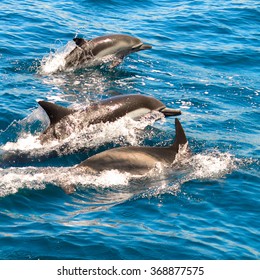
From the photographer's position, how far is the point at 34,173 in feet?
46.6

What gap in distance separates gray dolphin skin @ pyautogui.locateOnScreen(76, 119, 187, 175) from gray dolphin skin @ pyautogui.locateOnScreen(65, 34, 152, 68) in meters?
8.90

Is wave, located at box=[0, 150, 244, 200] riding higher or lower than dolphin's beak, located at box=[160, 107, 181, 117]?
lower

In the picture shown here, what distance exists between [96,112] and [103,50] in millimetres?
6906

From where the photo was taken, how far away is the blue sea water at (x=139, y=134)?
11.8m

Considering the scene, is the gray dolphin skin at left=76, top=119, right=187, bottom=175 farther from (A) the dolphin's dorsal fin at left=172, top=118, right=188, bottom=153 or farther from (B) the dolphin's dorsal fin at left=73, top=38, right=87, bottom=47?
(B) the dolphin's dorsal fin at left=73, top=38, right=87, bottom=47

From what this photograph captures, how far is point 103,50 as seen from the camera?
24.0 meters

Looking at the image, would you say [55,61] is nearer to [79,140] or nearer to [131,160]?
[79,140]

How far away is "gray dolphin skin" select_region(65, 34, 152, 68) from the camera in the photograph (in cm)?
2341

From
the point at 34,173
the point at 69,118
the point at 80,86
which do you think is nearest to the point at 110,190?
the point at 34,173

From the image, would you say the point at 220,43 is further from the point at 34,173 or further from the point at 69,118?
the point at 34,173

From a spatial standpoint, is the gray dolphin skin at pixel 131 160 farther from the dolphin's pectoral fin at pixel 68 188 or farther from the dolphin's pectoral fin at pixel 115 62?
the dolphin's pectoral fin at pixel 115 62

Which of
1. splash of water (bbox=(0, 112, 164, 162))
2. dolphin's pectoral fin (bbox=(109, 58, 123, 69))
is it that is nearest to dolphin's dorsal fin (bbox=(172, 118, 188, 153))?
splash of water (bbox=(0, 112, 164, 162))

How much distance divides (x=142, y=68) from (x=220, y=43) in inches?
199

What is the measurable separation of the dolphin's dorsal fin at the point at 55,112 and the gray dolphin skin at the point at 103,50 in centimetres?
659
